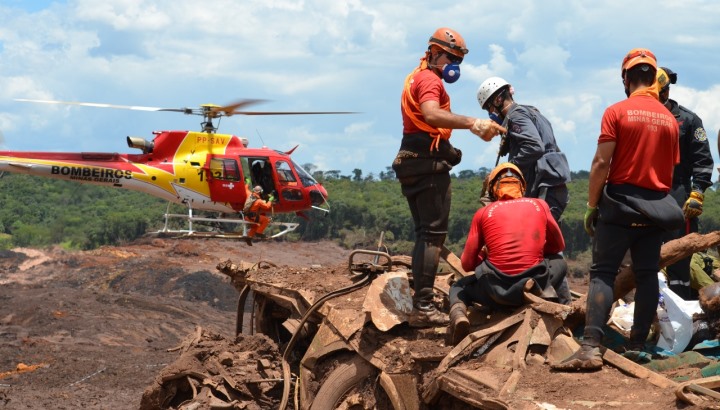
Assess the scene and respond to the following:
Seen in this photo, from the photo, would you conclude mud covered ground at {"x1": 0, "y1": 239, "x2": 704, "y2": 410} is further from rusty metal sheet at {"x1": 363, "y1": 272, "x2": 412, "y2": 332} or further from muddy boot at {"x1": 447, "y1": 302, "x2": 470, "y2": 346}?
rusty metal sheet at {"x1": 363, "y1": 272, "x2": 412, "y2": 332}

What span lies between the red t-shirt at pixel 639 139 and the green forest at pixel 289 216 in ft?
78.7

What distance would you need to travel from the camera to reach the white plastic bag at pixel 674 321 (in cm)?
Result: 679

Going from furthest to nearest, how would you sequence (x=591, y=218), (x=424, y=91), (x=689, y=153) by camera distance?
(x=689, y=153)
(x=424, y=91)
(x=591, y=218)

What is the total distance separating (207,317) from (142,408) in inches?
656

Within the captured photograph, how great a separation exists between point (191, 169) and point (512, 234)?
19612 millimetres

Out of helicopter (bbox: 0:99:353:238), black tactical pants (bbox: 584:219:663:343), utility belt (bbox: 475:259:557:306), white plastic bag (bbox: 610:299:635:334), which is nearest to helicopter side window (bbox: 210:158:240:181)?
helicopter (bbox: 0:99:353:238)

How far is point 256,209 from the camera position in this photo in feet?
84.3

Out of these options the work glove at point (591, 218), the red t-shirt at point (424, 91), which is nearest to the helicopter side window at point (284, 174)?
the red t-shirt at point (424, 91)

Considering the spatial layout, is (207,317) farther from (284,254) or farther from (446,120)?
(446,120)

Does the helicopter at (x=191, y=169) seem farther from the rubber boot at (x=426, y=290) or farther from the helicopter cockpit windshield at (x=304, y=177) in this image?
the rubber boot at (x=426, y=290)

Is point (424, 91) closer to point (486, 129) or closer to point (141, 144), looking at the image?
point (486, 129)

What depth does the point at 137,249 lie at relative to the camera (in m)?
38.0

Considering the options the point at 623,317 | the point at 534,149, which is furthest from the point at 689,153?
the point at 623,317

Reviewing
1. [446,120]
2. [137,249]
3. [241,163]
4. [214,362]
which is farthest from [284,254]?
[446,120]
